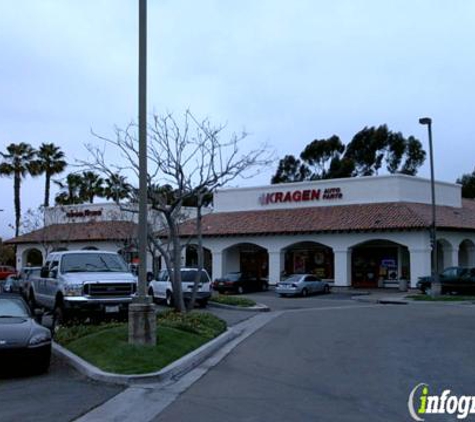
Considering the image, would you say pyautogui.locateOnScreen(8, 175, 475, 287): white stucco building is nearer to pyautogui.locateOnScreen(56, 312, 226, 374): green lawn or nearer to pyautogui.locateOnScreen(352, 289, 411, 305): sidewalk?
pyautogui.locateOnScreen(352, 289, 411, 305): sidewalk

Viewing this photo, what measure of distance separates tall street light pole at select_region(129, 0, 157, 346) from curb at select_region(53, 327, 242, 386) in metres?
0.91

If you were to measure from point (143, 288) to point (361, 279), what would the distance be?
3365cm

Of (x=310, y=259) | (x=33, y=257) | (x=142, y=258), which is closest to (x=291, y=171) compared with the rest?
(x=33, y=257)

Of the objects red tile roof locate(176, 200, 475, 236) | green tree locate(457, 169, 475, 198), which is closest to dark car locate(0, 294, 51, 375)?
Result: red tile roof locate(176, 200, 475, 236)

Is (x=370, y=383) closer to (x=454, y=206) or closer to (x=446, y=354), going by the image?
(x=446, y=354)

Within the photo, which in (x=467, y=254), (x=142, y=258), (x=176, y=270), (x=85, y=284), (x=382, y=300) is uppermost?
(x=467, y=254)

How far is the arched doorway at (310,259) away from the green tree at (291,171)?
38.6m

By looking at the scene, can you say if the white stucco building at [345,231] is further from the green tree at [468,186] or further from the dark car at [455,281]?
the green tree at [468,186]

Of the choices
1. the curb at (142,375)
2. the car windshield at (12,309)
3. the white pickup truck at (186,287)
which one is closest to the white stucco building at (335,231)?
the white pickup truck at (186,287)

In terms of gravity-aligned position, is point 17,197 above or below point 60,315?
above

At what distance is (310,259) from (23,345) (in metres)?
37.8

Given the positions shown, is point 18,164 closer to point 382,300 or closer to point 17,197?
point 17,197

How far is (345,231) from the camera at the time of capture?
42406mm

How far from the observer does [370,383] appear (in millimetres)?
10906
